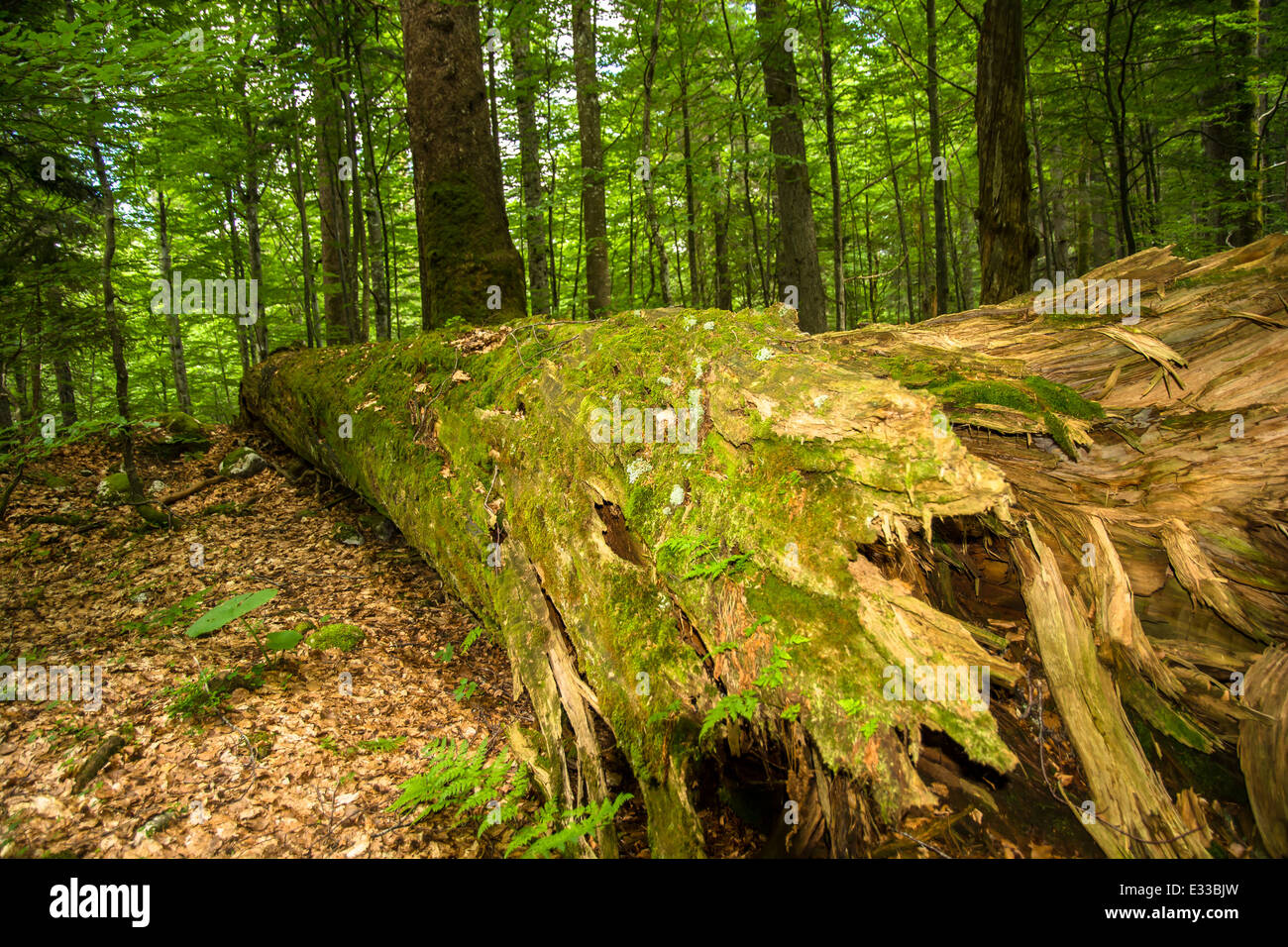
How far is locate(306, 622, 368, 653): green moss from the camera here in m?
→ 3.85

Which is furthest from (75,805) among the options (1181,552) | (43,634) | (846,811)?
(1181,552)

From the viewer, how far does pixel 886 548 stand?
6.91ft

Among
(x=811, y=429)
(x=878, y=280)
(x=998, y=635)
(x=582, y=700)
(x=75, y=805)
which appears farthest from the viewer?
(x=878, y=280)

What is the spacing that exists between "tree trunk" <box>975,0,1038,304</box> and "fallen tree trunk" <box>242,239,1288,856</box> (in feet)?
11.7

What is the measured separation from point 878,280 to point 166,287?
19158 millimetres

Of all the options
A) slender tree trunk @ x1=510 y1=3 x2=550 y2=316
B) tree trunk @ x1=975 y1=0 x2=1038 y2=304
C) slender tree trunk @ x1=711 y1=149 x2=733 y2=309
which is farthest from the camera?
slender tree trunk @ x1=711 y1=149 x2=733 y2=309

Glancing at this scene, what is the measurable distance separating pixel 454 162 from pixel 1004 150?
19.9ft

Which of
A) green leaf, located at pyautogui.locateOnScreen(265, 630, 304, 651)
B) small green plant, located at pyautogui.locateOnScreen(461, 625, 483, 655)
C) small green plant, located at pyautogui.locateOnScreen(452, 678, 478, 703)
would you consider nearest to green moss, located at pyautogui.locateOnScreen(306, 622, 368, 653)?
green leaf, located at pyautogui.locateOnScreen(265, 630, 304, 651)

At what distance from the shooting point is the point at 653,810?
2211 millimetres

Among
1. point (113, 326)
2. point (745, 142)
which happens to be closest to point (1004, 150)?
point (745, 142)

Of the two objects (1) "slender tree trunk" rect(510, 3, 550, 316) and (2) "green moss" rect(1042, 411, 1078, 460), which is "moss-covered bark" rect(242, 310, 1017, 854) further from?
(1) "slender tree trunk" rect(510, 3, 550, 316)

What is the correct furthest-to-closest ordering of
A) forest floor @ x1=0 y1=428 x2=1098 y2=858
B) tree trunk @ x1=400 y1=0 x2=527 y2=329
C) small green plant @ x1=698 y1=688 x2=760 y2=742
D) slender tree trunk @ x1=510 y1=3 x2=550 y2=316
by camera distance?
slender tree trunk @ x1=510 y1=3 x2=550 y2=316, tree trunk @ x1=400 y1=0 x2=527 y2=329, forest floor @ x1=0 y1=428 x2=1098 y2=858, small green plant @ x1=698 y1=688 x2=760 y2=742

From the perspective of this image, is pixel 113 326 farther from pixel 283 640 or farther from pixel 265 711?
pixel 265 711
